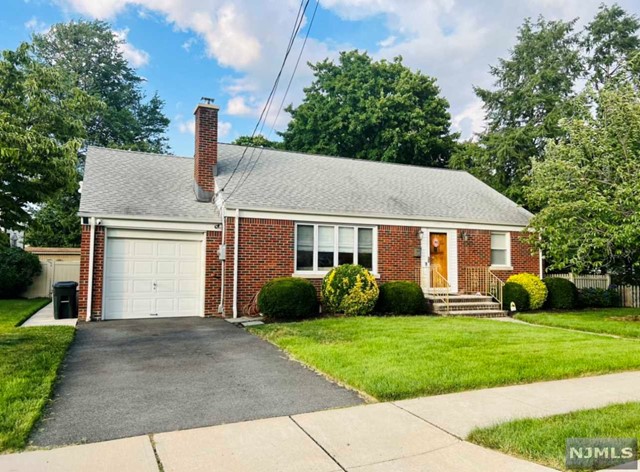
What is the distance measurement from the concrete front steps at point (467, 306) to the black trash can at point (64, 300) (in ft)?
32.4

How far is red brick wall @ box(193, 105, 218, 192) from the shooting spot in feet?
44.3

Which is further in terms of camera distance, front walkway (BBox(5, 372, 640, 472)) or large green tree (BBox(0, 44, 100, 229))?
large green tree (BBox(0, 44, 100, 229))

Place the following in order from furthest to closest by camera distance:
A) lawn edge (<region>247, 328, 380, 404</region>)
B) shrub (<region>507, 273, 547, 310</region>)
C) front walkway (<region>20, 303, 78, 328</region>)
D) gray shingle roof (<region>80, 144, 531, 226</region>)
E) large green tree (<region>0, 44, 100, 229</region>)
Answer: shrub (<region>507, 273, 547, 310</region>) → gray shingle roof (<region>80, 144, 531, 226</region>) → front walkway (<region>20, 303, 78, 328</region>) → large green tree (<region>0, 44, 100, 229</region>) → lawn edge (<region>247, 328, 380, 404</region>)

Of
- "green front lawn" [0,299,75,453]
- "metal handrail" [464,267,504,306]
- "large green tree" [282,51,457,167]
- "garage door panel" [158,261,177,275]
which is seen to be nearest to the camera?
"green front lawn" [0,299,75,453]

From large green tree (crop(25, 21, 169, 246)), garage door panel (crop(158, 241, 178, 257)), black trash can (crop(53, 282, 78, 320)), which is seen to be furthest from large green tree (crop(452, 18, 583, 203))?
large green tree (crop(25, 21, 169, 246))

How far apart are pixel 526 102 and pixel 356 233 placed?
2145cm

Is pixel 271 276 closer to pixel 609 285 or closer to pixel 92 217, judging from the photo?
pixel 92 217

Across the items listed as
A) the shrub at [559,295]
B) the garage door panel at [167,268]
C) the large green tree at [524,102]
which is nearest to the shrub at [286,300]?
the garage door panel at [167,268]

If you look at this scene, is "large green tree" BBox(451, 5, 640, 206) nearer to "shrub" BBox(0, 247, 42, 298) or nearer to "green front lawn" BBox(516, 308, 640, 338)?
"green front lawn" BBox(516, 308, 640, 338)

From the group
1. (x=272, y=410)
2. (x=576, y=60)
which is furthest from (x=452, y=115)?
(x=272, y=410)

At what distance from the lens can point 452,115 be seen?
3045cm

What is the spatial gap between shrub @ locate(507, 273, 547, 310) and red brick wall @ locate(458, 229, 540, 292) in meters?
1.11

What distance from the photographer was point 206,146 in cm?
1366

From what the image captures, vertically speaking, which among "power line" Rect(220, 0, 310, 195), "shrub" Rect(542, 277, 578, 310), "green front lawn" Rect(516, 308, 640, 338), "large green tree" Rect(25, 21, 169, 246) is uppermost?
"large green tree" Rect(25, 21, 169, 246)
